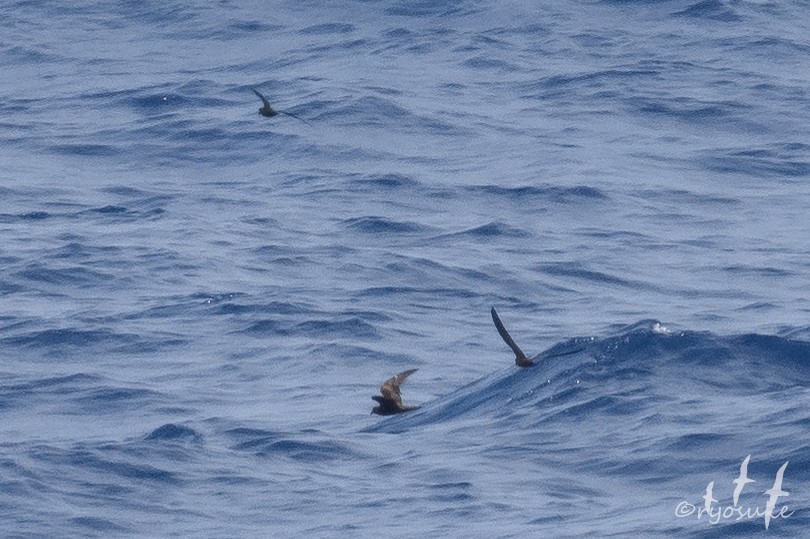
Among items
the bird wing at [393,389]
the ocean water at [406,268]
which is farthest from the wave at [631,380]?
the bird wing at [393,389]

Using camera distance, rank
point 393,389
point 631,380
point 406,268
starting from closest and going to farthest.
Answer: point 393,389, point 631,380, point 406,268

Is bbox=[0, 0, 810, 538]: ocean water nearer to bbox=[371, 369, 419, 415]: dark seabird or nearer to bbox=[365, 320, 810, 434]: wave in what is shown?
bbox=[365, 320, 810, 434]: wave

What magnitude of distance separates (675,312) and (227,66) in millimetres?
15983

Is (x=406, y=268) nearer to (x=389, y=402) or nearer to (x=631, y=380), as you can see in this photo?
(x=631, y=380)

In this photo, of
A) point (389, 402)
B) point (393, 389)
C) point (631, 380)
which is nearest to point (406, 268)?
point (631, 380)

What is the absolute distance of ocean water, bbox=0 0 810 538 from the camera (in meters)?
16.1

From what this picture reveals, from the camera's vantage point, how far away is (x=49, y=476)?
661 inches

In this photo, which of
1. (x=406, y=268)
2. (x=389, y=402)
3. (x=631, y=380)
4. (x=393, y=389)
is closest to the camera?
(x=389, y=402)

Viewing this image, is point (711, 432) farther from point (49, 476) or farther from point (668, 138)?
point (668, 138)

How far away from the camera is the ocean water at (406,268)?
16.1 metres

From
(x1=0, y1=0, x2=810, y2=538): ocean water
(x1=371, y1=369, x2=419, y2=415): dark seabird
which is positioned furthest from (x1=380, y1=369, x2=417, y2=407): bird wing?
(x1=0, y1=0, x2=810, y2=538): ocean water

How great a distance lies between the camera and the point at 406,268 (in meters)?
23.6

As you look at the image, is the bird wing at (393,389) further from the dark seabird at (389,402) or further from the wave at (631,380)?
the wave at (631,380)

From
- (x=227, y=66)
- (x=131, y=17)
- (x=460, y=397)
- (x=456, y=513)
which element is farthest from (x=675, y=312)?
(x=131, y=17)
